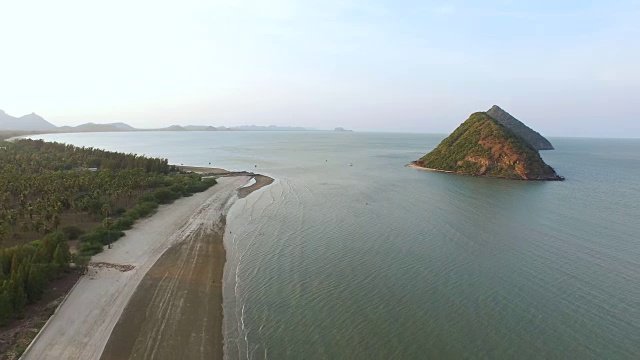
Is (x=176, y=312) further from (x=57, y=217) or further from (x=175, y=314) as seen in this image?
(x=57, y=217)

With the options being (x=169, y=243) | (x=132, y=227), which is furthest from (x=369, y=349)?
(x=132, y=227)

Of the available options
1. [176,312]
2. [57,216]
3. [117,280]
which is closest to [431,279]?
[176,312]

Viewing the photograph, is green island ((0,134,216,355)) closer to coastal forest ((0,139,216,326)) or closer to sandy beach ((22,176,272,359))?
coastal forest ((0,139,216,326))

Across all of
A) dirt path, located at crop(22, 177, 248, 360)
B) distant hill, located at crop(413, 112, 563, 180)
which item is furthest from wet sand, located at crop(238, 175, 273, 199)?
distant hill, located at crop(413, 112, 563, 180)

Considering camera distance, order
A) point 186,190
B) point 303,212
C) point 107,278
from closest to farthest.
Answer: point 107,278, point 303,212, point 186,190

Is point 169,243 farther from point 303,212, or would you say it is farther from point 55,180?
point 55,180

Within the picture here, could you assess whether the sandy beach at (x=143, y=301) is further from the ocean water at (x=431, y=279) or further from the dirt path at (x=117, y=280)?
the ocean water at (x=431, y=279)
